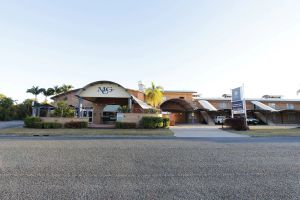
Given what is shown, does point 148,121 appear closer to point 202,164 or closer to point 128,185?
point 202,164

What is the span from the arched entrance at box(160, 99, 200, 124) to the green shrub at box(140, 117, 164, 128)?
9.74 metres

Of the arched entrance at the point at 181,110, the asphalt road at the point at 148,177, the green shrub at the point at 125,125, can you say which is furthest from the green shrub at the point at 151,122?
the asphalt road at the point at 148,177

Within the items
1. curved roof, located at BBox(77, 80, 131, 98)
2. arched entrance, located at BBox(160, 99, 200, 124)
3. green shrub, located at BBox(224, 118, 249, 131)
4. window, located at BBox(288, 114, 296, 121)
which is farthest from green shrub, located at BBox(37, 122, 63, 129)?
window, located at BBox(288, 114, 296, 121)

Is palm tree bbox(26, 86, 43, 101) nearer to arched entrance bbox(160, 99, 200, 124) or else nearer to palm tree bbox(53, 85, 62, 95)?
palm tree bbox(53, 85, 62, 95)

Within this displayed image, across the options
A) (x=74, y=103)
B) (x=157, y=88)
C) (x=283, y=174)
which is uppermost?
(x=157, y=88)

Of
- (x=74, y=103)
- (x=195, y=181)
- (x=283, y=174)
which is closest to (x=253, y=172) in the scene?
(x=283, y=174)

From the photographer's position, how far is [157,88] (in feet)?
116

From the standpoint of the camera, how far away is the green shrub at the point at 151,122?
77.1 ft

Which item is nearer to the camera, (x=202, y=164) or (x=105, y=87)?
(x=202, y=164)

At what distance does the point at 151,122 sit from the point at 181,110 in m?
17.0

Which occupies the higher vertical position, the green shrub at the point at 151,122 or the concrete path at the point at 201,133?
the green shrub at the point at 151,122

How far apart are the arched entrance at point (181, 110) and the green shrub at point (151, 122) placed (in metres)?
9.74

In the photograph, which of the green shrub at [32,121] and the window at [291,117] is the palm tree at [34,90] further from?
the window at [291,117]

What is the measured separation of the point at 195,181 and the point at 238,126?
20265 mm
